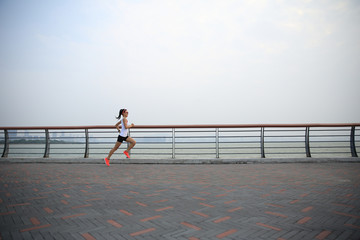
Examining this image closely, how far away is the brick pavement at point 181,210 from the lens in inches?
80.8

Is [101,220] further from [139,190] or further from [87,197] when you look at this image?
[139,190]

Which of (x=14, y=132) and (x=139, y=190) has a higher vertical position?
(x=14, y=132)

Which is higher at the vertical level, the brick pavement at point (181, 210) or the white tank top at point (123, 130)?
the white tank top at point (123, 130)

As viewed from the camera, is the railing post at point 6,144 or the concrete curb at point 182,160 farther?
the railing post at point 6,144

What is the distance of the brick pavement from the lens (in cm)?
205

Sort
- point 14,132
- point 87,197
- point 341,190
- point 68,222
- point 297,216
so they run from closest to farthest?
point 68,222, point 297,216, point 87,197, point 341,190, point 14,132

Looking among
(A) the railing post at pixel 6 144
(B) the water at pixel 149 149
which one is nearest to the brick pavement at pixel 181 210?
(B) the water at pixel 149 149

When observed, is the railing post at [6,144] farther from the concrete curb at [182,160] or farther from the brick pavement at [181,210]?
the brick pavement at [181,210]

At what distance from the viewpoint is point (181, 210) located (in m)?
2.69

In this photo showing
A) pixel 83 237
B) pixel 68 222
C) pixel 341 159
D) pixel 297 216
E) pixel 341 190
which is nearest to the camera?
pixel 83 237

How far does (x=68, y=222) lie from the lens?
7.55ft

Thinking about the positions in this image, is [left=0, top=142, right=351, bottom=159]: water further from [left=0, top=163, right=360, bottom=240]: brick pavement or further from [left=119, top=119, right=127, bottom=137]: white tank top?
[left=0, top=163, right=360, bottom=240]: brick pavement

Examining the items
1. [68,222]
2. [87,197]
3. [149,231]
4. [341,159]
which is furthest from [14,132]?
[341,159]

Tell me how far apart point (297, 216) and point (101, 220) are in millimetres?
2355
